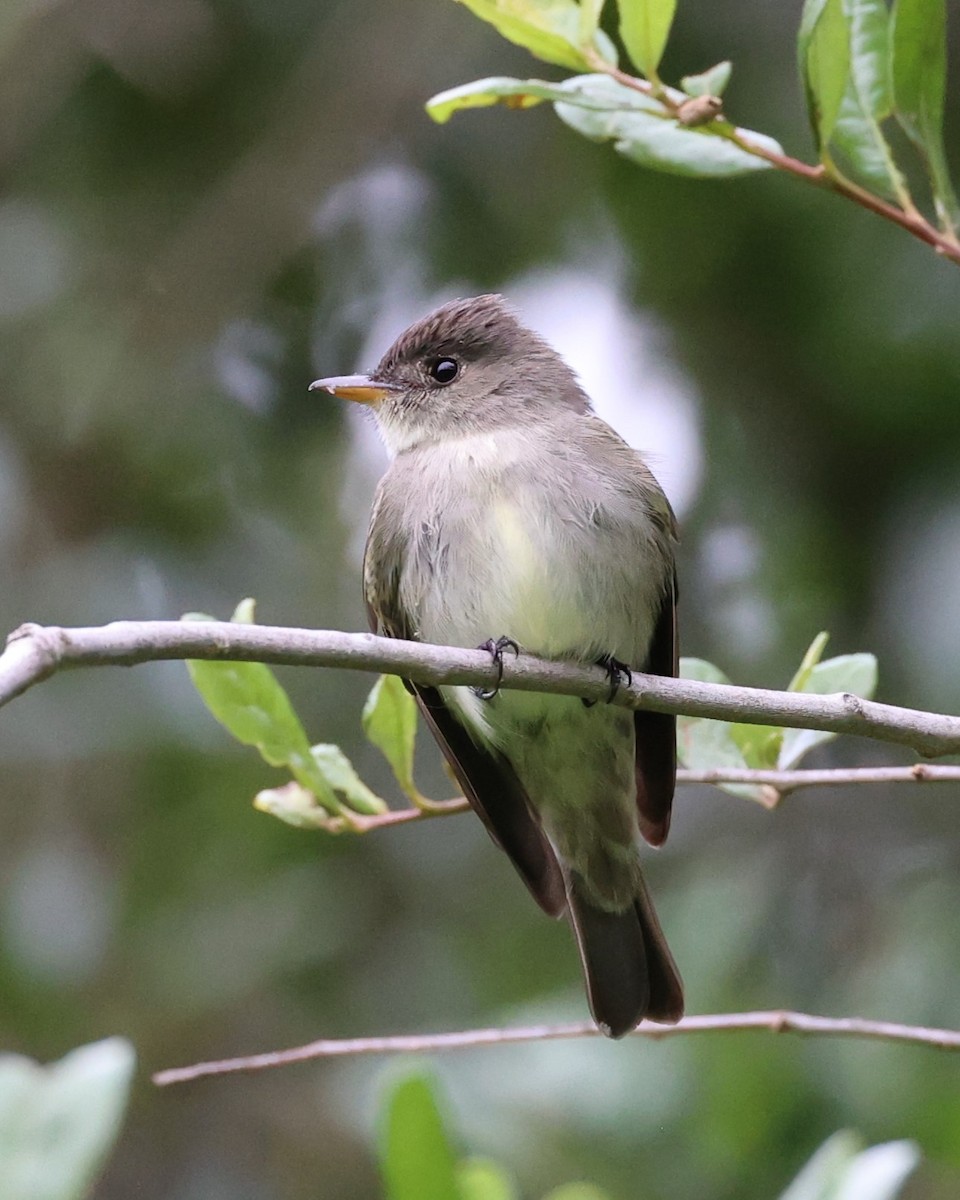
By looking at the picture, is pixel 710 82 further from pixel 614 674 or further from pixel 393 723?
pixel 393 723

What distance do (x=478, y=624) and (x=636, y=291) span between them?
8.14 ft

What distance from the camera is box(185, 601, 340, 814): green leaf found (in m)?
3.05

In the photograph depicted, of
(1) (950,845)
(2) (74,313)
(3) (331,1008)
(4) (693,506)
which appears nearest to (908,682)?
(1) (950,845)

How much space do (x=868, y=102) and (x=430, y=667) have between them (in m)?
1.34

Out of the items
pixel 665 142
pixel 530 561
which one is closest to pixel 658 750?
pixel 530 561

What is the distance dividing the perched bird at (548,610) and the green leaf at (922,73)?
3.57 ft

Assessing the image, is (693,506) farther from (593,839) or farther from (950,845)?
(593,839)

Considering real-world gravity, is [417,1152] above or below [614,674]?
below

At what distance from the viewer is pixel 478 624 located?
11.9 ft

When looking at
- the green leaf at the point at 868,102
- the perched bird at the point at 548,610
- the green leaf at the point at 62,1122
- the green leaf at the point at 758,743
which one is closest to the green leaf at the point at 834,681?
the green leaf at the point at 758,743

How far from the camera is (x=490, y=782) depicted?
409 cm

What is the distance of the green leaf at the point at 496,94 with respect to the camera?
2.78m

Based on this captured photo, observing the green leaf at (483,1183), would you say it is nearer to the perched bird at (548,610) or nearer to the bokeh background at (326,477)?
the perched bird at (548,610)

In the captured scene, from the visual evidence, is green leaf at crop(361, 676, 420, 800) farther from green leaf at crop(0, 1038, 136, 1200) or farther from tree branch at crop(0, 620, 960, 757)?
green leaf at crop(0, 1038, 136, 1200)
